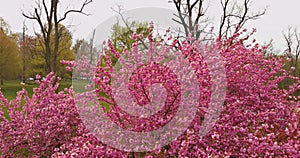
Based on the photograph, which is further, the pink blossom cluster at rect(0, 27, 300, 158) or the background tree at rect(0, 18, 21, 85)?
the background tree at rect(0, 18, 21, 85)

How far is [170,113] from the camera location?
11.3ft

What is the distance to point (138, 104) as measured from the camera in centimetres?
344

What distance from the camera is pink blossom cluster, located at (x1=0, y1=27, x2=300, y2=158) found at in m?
3.18

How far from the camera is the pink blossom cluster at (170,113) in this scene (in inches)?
125

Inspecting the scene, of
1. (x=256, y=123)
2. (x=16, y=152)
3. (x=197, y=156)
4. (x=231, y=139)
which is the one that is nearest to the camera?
(x=197, y=156)

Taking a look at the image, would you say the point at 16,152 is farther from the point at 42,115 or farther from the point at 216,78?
the point at 216,78

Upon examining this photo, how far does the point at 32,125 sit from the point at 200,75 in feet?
9.33

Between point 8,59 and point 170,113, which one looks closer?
point 170,113

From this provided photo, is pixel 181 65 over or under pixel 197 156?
over

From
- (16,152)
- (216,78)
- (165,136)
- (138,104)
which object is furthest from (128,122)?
(16,152)

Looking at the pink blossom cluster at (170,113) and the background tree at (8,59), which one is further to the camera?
the background tree at (8,59)

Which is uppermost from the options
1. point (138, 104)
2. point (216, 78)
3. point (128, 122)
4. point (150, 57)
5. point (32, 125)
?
point (150, 57)

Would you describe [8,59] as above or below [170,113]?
above

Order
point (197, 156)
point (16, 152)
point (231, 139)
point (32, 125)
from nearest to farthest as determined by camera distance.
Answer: point (197, 156)
point (231, 139)
point (32, 125)
point (16, 152)
